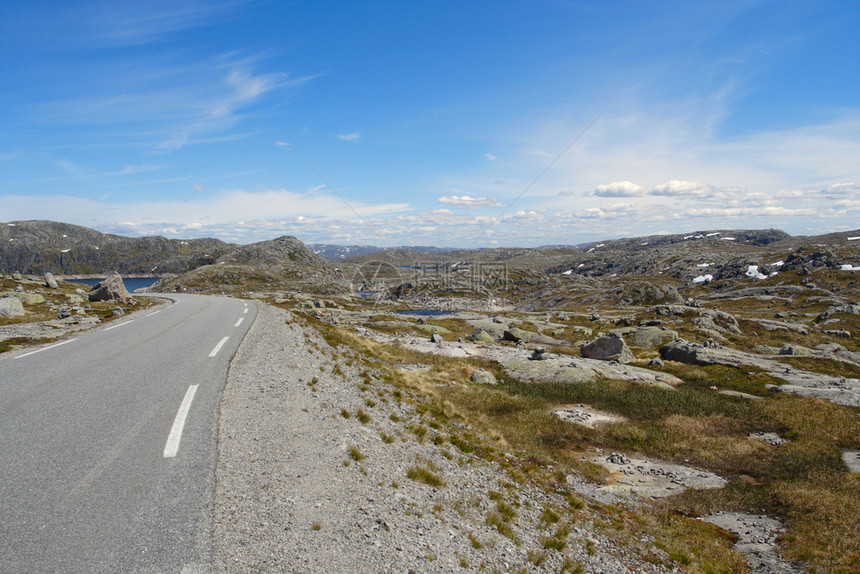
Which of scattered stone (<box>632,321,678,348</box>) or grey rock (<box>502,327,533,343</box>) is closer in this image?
scattered stone (<box>632,321,678,348</box>)

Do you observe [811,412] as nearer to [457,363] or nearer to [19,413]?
[457,363]

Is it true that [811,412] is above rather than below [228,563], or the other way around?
below

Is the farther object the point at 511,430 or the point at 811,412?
the point at 811,412

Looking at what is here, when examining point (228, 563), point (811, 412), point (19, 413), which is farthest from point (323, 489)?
point (811, 412)

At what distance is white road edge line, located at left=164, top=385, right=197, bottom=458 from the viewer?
31.5 feet

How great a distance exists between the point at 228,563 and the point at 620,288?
194 m

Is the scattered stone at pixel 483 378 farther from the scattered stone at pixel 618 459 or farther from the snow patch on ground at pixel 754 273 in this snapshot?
the snow patch on ground at pixel 754 273

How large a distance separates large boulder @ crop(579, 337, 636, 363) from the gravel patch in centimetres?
3913

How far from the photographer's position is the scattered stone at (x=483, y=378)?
121 feet

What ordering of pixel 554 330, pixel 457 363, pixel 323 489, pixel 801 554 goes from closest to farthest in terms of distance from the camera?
pixel 323 489
pixel 801 554
pixel 457 363
pixel 554 330

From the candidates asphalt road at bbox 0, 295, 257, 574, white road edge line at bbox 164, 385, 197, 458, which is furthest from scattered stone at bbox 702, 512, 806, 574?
white road edge line at bbox 164, 385, 197, 458

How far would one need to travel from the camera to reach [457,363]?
42.4 metres

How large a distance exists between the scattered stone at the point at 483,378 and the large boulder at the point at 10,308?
43.1m

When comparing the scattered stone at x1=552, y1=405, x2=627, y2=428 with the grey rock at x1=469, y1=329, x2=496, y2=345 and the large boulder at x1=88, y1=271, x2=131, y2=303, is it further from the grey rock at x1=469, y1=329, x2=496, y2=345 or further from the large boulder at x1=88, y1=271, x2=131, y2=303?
the large boulder at x1=88, y1=271, x2=131, y2=303
